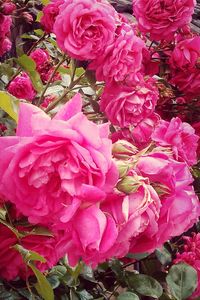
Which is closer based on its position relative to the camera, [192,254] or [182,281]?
[182,281]

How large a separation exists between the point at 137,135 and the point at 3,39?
2.44 ft

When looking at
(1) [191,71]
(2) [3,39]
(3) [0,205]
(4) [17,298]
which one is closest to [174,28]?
(1) [191,71]

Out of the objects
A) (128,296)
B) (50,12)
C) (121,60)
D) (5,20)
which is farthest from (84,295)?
(5,20)

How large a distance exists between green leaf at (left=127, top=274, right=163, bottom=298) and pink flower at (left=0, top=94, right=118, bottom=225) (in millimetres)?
767

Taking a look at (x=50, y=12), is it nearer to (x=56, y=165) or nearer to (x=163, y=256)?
(x=163, y=256)

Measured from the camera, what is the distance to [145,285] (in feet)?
4.95

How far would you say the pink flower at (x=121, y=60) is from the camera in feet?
4.49

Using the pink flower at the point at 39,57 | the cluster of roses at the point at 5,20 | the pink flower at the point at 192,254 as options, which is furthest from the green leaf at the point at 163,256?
the pink flower at the point at 39,57

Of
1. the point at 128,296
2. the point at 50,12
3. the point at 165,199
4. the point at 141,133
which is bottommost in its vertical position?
the point at 128,296

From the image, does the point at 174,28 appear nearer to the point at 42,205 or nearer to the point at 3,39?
the point at 3,39

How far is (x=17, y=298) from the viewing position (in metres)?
1.26

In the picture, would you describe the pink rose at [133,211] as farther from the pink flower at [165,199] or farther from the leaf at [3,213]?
the leaf at [3,213]

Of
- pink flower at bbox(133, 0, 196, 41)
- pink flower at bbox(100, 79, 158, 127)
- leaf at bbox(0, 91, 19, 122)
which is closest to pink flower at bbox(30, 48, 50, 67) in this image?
pink flower at bbox(133, 0, 196, 41)

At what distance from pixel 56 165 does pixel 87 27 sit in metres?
0.66
